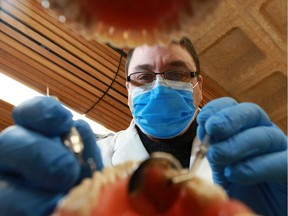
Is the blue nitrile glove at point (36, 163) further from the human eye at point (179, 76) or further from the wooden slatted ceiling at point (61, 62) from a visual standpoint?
the wooden slatted ceiling at point (61, 62)

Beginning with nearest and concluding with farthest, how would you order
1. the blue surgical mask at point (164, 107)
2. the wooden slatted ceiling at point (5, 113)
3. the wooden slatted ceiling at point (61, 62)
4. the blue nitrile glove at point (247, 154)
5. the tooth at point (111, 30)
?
the tooth at point (111, 30) < the blue nitrile glove at point (247, 154) < the blue surgical mask at point (164, 107) < the wooden slatted ceiling at point (61, 62) < the wooden slatted ceiling at point (5, 113)

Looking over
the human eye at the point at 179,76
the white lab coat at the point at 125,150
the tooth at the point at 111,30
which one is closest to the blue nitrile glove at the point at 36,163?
the tooth at the point at 111,30

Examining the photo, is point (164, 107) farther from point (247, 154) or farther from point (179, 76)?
point (247, 154)

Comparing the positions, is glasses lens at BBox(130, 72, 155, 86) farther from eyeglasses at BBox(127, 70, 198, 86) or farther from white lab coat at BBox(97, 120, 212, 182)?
white lab coat at BBox(97, 120, 212, 182)

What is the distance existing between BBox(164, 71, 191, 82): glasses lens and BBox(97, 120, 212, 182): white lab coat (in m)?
0.23

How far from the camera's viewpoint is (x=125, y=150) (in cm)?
117

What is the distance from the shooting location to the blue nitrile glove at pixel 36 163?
46cm

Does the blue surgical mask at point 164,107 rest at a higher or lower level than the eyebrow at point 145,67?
lower

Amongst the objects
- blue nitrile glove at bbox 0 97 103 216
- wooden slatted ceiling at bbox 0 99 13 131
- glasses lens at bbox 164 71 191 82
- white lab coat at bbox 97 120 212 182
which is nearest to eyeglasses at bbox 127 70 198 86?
glasses lens at bbox 164 71 191 82

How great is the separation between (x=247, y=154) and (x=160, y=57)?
0.63m

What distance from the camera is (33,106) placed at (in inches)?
21.3

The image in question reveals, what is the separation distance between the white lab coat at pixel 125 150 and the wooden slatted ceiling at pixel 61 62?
2.34ft

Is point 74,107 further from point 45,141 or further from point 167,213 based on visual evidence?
point 167,213

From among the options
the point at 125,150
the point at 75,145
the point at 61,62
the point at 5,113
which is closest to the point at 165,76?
the point at 125,150
